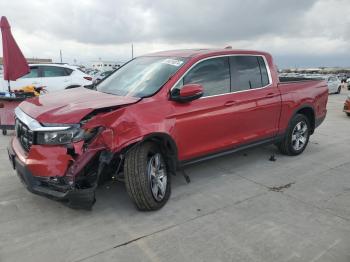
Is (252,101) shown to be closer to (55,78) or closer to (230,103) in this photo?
(230,103)

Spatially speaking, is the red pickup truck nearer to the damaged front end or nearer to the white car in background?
the damaged front end

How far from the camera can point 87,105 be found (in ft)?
12.3

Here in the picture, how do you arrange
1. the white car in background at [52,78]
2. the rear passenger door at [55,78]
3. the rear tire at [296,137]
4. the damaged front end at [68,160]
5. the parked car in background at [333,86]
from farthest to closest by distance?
the parked car in background at [333,86] → the rear passenger door at [55,78] → the white car in background at [52,78] → the rear tire at [296,137] → the damaged front end at [68,160]

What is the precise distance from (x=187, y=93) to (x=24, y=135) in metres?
1.89

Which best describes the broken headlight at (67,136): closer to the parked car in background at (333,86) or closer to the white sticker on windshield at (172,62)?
the white sticker on windshield at (172,62)

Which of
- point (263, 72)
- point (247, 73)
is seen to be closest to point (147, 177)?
point (247, 73)

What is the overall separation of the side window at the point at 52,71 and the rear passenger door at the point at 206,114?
8.84 meters

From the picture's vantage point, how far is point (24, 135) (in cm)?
390

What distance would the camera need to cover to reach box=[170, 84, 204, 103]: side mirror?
4.14 metres

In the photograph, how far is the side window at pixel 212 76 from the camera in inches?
180

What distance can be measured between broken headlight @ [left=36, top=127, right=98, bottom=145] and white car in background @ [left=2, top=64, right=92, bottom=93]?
856 centimetres

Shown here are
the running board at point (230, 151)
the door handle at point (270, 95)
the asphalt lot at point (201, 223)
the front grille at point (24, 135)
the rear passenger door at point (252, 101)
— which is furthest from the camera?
the door handle at point (270, 95)

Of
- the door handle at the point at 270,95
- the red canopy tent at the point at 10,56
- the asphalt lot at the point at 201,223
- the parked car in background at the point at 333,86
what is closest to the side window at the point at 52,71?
the red canopy tent at the point at 10,56

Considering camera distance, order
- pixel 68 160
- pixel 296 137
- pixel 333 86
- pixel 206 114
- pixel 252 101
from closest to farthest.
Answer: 1. pixel 68 160
2. pixel 206 114
3. pixel 252 101
4. pixel 296 137
5. pixel 333 86
